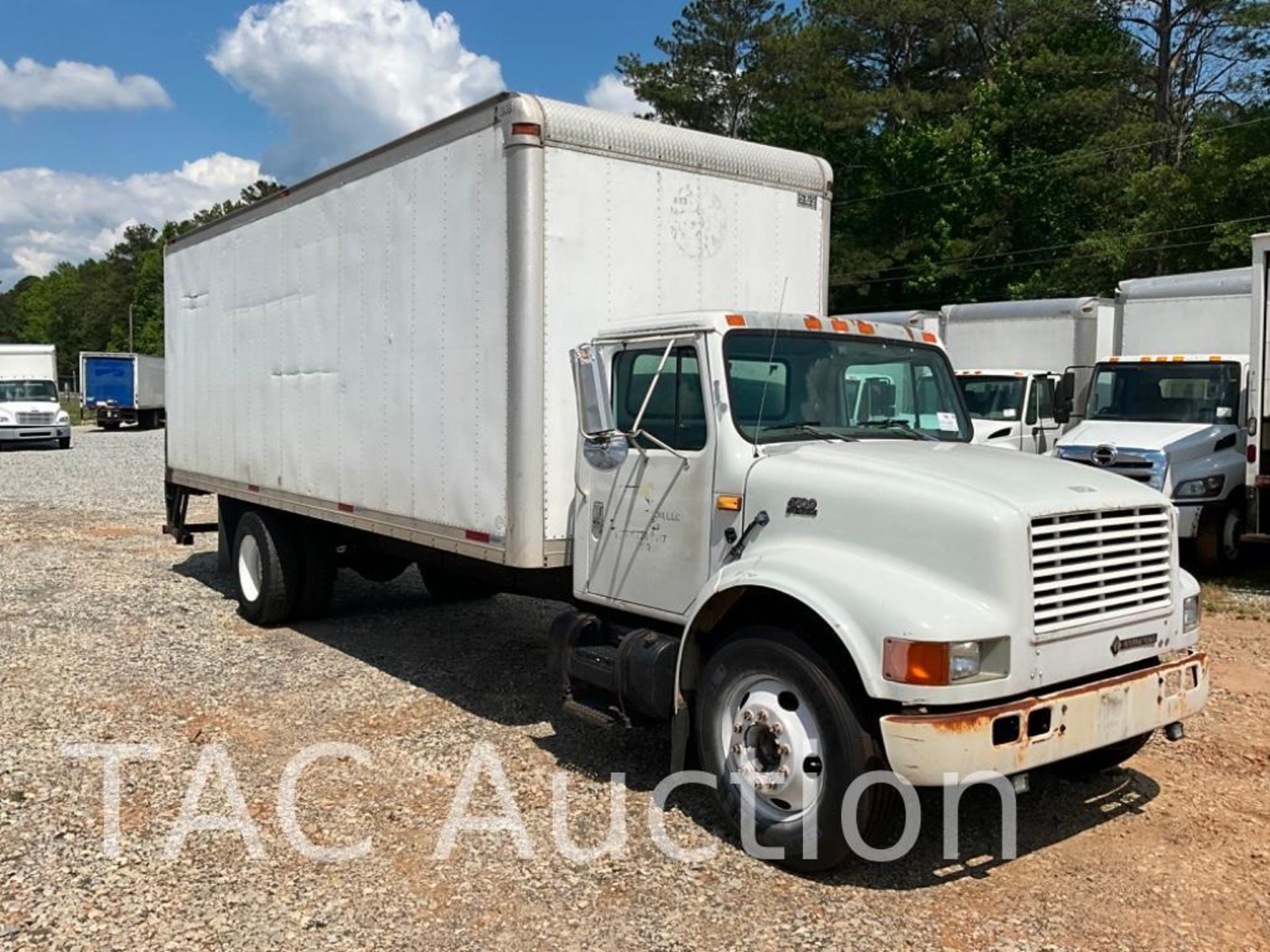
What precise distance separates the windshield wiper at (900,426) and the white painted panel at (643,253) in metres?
1.42

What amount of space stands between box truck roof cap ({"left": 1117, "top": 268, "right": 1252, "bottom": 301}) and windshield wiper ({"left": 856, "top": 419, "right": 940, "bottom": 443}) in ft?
32.2

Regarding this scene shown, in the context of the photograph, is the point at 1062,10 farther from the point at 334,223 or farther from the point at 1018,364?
the point at 334,223

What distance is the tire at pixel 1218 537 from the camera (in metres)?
12.1

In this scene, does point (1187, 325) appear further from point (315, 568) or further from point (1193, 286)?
point (315, 568)

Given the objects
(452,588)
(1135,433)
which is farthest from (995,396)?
(452,588)

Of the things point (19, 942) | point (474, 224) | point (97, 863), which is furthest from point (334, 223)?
point (19, 942)

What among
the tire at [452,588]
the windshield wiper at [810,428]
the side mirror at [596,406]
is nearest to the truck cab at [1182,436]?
the tire at [452,588]

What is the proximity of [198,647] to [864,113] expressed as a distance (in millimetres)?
34837

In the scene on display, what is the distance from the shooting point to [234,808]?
544 centimetres

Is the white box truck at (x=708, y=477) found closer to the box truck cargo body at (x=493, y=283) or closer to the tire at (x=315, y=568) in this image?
the box truck cargo body at (x=493, y=283)

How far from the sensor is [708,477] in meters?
5.21

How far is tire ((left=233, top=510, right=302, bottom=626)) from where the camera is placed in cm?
926

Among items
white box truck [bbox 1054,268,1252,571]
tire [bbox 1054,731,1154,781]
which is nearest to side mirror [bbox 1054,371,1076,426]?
white box truck [bbox 1054,268,1252,571]

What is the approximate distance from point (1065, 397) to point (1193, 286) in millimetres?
4845
